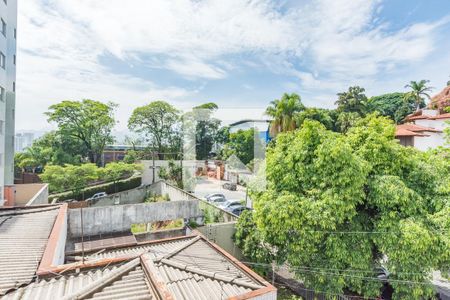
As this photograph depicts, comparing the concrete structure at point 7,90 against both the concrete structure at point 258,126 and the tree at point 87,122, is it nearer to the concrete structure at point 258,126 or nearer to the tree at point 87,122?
the tree at point 87,122

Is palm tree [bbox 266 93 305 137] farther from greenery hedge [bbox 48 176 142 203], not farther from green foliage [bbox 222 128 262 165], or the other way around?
greenery hedge [bbox 48 176 142 203]

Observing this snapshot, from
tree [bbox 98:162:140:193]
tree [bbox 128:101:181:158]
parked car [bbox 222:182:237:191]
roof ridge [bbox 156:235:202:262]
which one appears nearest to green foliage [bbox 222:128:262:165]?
parked car [bbox 222:182:237:191]

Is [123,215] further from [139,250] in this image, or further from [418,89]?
[418,89]

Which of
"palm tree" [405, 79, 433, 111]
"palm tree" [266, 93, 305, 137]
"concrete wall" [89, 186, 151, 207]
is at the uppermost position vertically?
"palm tree" [405, 79, 433, 111]

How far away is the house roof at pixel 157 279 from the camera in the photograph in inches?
149

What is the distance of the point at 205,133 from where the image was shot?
30578mm

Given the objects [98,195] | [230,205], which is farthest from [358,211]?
[98,195]

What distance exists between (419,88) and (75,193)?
39697 millimetres

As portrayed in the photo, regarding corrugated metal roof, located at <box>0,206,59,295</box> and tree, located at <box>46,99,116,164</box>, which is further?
tree, located at <box>46,99,116,164</box>

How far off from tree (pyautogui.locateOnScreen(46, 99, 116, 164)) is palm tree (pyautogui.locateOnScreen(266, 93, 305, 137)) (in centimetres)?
1867

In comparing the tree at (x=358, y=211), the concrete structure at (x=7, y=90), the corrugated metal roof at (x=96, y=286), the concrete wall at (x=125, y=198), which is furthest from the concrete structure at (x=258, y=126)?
the corrugated metal roof at (x=96, y=286)

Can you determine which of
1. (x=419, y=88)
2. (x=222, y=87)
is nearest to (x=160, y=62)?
(x=222, y=87)

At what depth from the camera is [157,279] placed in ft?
13.0

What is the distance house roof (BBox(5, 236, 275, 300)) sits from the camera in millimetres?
3777
